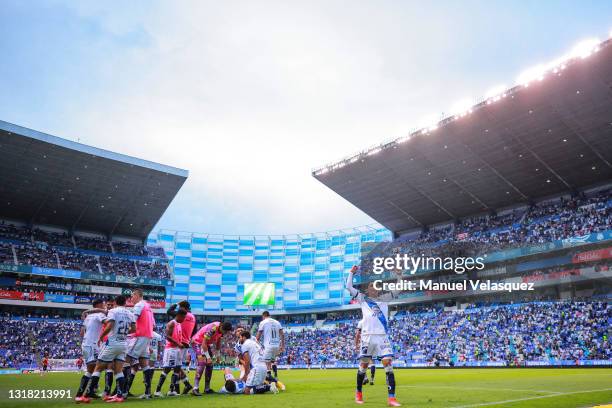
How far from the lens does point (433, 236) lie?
62.5 meters

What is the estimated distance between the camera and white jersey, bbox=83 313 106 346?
40.7ft

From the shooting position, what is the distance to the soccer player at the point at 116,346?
34.3 ft

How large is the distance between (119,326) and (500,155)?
4340cm

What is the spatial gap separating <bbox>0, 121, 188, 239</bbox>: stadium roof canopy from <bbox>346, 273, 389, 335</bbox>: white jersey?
45.0 metres

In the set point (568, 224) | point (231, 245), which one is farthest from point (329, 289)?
point (568, 224)

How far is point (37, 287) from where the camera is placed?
2352 inches

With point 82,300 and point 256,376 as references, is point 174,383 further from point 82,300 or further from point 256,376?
point 82,300

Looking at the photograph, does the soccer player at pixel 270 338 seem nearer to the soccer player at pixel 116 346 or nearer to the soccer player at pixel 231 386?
the soccer player at pixel 231 386

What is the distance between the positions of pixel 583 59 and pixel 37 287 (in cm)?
6095

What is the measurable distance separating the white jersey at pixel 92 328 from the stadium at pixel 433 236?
66.0ft

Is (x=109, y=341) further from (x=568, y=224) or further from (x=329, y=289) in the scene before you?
(x=329, y=289)

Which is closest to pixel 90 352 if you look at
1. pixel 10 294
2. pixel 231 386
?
pixel 231 386

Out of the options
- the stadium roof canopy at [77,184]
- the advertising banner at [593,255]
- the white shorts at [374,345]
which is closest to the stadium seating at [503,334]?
the advertising banner at [593,255]

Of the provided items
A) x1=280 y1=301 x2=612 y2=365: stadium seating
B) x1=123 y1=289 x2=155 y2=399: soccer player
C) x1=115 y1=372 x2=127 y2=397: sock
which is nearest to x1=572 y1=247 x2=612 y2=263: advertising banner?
x1=280 y1=301 x2=612 y2=365: stadium seating
